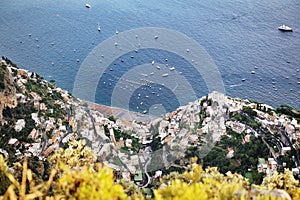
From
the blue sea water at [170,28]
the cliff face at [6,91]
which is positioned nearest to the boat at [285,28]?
the blue sea water at [170,28]

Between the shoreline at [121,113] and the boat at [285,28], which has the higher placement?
the boat at [285,28]

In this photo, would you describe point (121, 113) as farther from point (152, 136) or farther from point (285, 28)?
point (285, 28)

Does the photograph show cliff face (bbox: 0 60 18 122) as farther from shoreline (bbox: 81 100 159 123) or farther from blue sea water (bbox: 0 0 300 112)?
blue sea water (bbox: 0 0 300 112)

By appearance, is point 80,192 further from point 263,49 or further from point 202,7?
point 202,7

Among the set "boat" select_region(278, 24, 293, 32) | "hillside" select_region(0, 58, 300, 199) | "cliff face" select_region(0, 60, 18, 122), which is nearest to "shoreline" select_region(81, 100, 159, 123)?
"hillside" select_region(0, 58, 300, 199)

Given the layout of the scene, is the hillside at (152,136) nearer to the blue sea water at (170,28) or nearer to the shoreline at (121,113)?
the shoreline at (121,113)

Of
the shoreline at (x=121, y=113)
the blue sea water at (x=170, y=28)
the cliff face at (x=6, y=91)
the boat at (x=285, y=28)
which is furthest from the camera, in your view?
the boat at (x=285, y=28)
